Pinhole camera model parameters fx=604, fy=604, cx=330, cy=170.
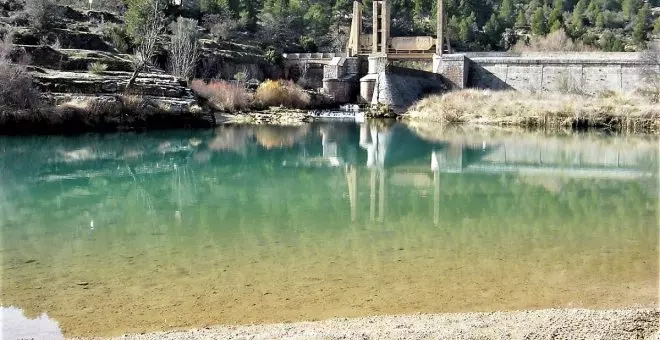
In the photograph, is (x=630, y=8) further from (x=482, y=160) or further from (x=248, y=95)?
(x=482, y=160)

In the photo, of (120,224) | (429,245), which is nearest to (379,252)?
(429,245)

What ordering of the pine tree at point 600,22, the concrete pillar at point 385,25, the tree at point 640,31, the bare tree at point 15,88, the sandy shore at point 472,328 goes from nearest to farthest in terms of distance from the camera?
the sandy shore at point 472,328 < the bare tree at point 15,88 < the concrete pillar at point 385,25 < the tree at point 640,31 < the pine tree at point 600,22

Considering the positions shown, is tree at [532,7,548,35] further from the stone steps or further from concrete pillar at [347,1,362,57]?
the stone steps

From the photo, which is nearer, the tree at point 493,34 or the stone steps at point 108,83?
the stone steps at point 108,83

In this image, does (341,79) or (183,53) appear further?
(341,79)

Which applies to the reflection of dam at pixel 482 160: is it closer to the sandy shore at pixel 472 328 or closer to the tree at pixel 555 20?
the sandy shore at pixel 472 328

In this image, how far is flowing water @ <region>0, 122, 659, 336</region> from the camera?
21.2ft

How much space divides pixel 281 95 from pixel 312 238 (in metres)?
34.0

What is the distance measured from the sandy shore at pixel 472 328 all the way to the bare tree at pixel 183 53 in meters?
35.0

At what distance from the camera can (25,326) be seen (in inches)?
223

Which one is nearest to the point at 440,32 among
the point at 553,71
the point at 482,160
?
the point at 553,71

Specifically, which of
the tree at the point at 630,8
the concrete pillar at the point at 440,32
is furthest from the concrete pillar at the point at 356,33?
the tree at the point at 630,8

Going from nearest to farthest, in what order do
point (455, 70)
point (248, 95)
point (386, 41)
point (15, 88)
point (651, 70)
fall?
point (15, 88) < point (651, 70) < point (248, 95) < point (455, 70) < point (386, 41)

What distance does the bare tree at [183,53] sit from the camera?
39.6 metres
